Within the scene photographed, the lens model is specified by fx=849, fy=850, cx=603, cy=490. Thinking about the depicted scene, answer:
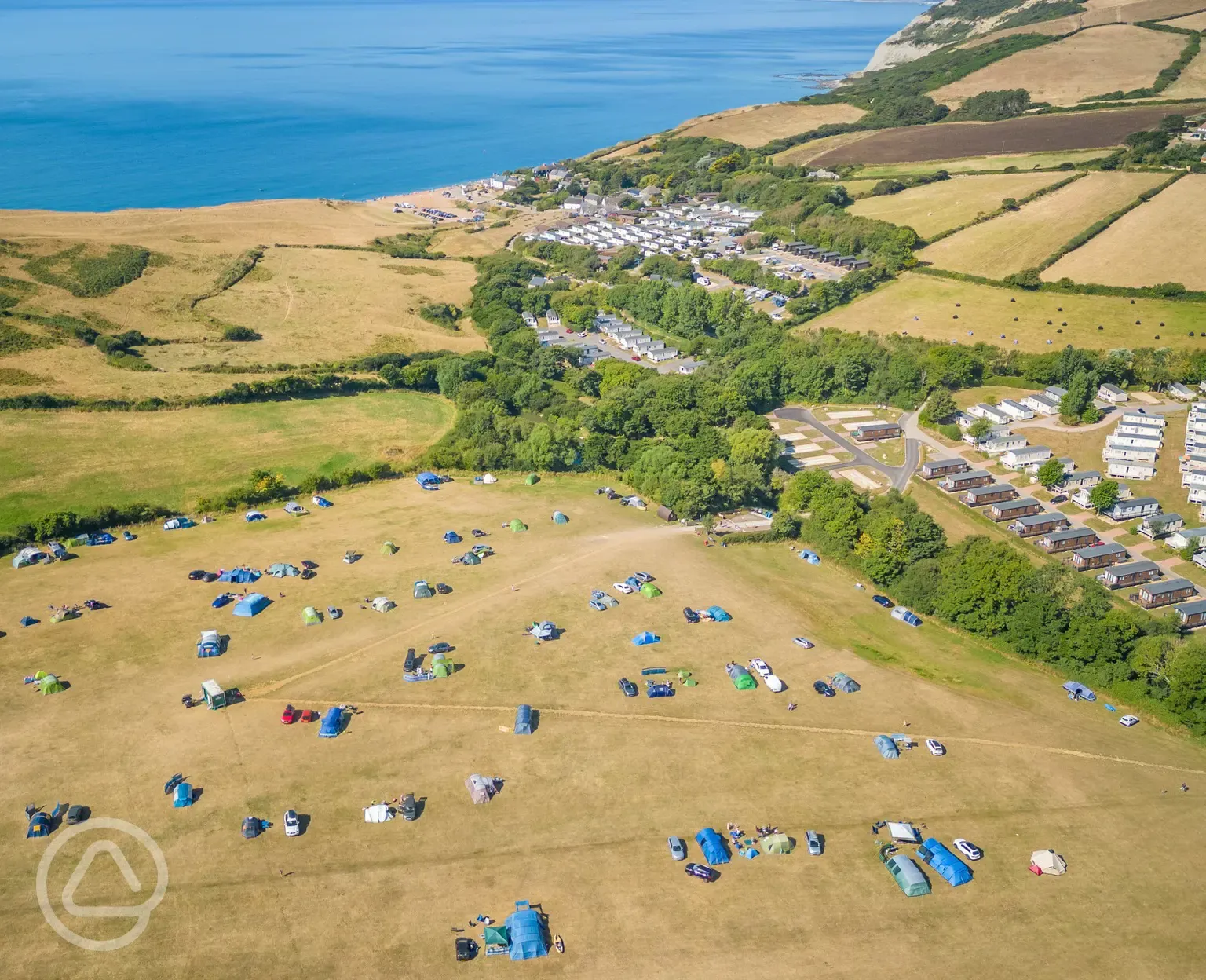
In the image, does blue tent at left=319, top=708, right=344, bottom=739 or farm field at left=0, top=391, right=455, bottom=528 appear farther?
farm field at left=0, top=391, right=455, bottom=528

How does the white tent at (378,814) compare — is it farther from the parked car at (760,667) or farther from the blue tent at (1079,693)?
the blue tent at (1079,693)

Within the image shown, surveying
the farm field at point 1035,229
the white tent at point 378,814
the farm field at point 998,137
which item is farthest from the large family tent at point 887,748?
the farm field at point 998,137

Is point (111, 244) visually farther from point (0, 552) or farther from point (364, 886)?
point (364, 886)

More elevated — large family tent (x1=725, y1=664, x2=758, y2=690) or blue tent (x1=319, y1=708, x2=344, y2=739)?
blue tent (x1=319, y1=708, x2=344, y2=739)

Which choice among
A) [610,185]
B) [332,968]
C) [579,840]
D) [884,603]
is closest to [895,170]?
[610,185]

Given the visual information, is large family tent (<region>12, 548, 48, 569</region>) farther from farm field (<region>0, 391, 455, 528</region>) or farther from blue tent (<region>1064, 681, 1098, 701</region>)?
blue tent (<region>1064, 681, 1098, 701</region>)

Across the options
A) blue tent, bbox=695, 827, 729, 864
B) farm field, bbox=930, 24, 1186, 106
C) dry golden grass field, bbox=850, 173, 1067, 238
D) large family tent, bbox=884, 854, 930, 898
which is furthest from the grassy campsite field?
farm field, bbox=930, 24, 1186, 106
